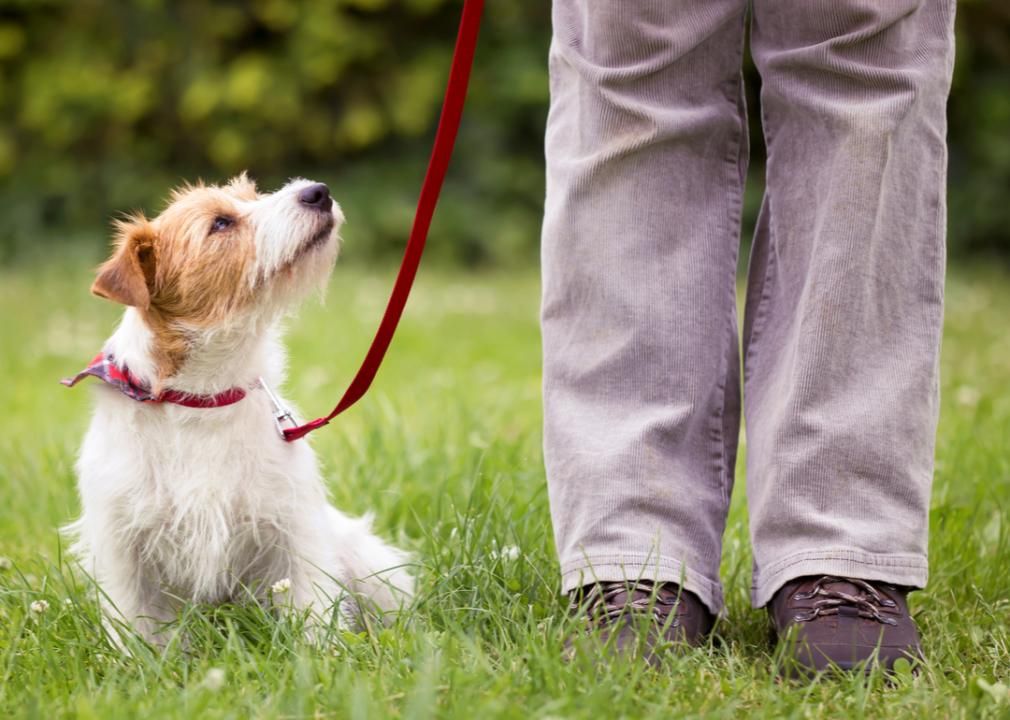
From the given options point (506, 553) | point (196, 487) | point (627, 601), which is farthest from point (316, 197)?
point (627, 601)

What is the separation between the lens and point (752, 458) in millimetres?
2238

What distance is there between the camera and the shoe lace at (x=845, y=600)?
200 centimetres

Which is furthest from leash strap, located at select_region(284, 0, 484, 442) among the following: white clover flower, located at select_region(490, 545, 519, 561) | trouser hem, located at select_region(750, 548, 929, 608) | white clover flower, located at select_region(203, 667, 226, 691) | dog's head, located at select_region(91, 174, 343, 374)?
trouser hem, located at select_region(750, 548, 929, 608)

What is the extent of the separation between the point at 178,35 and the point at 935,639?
874 centimetres

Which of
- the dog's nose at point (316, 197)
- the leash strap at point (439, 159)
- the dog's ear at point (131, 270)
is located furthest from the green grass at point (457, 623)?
the dog's nose at point (316, 197)

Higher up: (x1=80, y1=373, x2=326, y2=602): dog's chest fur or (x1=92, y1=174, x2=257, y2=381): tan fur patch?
(x1=92, y1=174, x2=257, y2=381): tan fur patch

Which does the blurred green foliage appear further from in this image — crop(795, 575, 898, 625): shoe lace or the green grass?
crop(795, 575, 898, 625): shoe lace

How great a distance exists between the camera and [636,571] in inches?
81.8

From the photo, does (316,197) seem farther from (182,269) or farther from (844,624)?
(844,624)

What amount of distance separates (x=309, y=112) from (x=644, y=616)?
837 cm

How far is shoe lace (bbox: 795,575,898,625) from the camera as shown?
2.00 metres

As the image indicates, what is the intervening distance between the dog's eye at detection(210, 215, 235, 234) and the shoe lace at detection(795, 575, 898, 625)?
4.65ft

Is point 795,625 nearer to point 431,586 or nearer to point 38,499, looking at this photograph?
point 431,586

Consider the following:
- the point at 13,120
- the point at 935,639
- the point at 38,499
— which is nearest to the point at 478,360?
the point at 38,499
